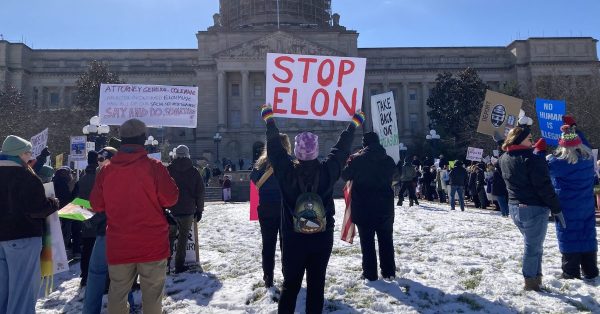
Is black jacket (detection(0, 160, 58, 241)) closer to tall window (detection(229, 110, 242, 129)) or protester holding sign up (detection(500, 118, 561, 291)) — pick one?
protester holding sign up (detection(500, 118, 561, 291))

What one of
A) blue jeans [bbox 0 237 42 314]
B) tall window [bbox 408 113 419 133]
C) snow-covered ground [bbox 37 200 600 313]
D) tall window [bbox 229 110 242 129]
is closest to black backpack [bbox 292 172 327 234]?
snow-covered ground [bbox 37 200 600 313]

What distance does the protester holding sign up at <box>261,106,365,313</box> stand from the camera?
4039mm

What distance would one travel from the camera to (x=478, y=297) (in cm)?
537

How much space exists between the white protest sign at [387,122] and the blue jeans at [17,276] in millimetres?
5575

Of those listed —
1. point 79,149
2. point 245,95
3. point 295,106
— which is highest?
point 245,95

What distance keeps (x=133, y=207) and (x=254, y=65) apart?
56.3 metres

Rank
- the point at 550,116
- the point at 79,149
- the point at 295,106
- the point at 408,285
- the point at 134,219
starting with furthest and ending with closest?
the point at 79,149, the point at 550,116, the point at 408,285, the point at 295,106, the point at 134,219

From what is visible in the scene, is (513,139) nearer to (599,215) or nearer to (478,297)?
(478,297)

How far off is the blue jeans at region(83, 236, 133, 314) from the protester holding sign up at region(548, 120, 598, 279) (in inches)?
218

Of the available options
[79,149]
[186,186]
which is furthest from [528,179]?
[79,149]

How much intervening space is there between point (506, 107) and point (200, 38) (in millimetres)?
→ 55028

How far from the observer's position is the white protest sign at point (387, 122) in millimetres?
8102

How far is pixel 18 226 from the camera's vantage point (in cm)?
423

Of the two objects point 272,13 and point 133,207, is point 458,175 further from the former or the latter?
point 272,13
